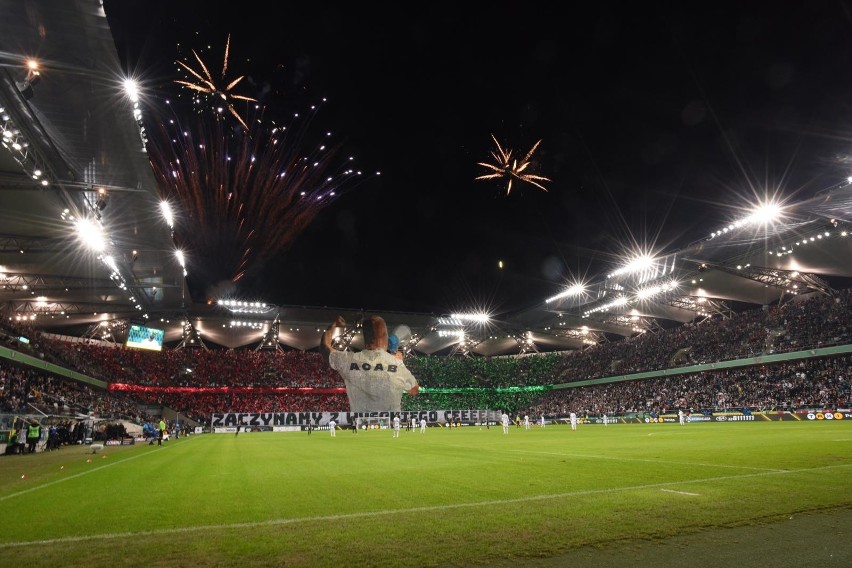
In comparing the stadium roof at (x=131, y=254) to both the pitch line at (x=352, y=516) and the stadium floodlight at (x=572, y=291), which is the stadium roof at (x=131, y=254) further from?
the pitch line at (x=352, y=516)

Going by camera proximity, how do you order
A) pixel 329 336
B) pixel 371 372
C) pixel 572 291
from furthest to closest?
pixel 572 291 < pixel 329 336 < pixel 371 372

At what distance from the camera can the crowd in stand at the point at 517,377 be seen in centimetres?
4634

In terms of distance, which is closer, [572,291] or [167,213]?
[167,213]

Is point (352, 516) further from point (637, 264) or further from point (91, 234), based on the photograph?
point (637, 264)

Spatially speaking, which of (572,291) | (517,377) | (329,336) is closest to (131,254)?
(329,336)

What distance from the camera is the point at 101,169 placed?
2373 centimetres

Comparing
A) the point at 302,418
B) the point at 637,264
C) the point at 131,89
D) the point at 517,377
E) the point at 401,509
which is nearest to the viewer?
the point at 401,509

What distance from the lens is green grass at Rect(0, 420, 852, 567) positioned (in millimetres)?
6000

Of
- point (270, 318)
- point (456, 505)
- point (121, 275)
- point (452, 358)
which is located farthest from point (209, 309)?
point (456, 505)

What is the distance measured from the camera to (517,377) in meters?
86.8

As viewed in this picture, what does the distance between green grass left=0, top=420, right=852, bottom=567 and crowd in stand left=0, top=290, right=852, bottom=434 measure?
2856 centimetres

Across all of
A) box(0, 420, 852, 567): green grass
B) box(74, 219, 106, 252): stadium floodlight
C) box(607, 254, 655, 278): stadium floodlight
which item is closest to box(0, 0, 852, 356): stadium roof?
box(607, 254, 655, 278): stadium floodlight

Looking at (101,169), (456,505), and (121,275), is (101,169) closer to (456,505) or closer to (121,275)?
(121,275)

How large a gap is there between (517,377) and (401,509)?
81036 mm
